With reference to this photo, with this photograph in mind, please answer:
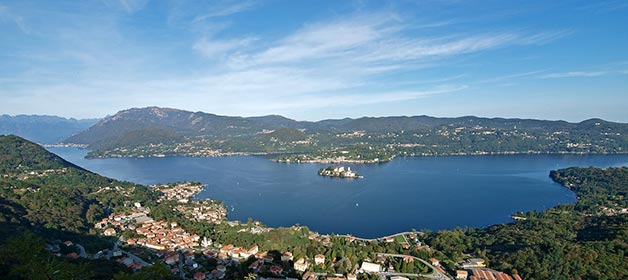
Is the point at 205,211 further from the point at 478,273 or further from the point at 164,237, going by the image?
the point at 478,273

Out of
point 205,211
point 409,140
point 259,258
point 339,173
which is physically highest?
point 409,140

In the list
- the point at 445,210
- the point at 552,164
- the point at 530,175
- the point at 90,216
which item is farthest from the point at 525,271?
the point at 552,164

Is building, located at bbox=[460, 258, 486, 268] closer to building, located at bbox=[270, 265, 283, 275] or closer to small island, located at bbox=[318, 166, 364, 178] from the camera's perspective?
building, located at bbox=[270, 265, 283, 275]

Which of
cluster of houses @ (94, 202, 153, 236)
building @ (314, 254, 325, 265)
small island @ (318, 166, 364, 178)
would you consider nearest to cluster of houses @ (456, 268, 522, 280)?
building @ (314, 254, 325, 265)

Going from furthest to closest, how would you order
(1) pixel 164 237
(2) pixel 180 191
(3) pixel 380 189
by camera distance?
1. (3) pixel 380 189
2. (2) pixel 180 191
3. (1) pixel 164 237

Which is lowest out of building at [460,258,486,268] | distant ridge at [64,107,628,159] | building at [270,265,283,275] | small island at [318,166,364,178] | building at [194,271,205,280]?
building at [460,258,486,268]

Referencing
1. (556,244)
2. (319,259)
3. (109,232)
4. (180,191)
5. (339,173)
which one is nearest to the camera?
(319,259)

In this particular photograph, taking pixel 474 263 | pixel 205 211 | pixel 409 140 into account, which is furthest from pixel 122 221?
pixel 409 140
